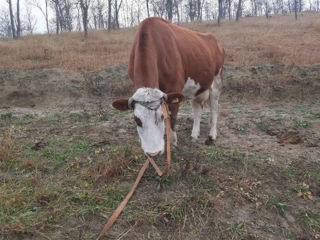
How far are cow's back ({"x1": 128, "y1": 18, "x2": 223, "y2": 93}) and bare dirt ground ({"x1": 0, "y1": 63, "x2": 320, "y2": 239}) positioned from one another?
119 centimetres

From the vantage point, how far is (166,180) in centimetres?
336

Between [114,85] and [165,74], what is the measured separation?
611 cm

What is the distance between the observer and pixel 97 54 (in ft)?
45.4

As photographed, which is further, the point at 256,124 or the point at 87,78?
the point at 87,78

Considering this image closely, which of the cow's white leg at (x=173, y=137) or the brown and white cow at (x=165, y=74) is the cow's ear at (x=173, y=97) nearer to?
the brown and white cow at (x=165, y=74)

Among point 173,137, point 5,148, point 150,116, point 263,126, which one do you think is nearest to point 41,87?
point 5,148

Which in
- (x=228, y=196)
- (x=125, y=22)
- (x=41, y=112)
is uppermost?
(x=125, y=22)

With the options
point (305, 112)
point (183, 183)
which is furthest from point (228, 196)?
point (305, 112)

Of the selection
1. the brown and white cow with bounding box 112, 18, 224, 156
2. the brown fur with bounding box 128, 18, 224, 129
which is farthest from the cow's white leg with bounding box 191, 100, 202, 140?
the brown fur with bounding box 128, 18, 224, 129

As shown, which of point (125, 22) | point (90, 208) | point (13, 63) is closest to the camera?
point (90, 208)

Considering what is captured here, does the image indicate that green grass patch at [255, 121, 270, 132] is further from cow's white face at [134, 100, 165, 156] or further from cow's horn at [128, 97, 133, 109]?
cow's horn at [128, 97, 133, 109]

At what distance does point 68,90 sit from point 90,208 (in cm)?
719

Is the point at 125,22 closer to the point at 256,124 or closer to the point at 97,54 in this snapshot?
the point at 97,54

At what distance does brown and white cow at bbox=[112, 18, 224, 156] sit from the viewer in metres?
3.03
